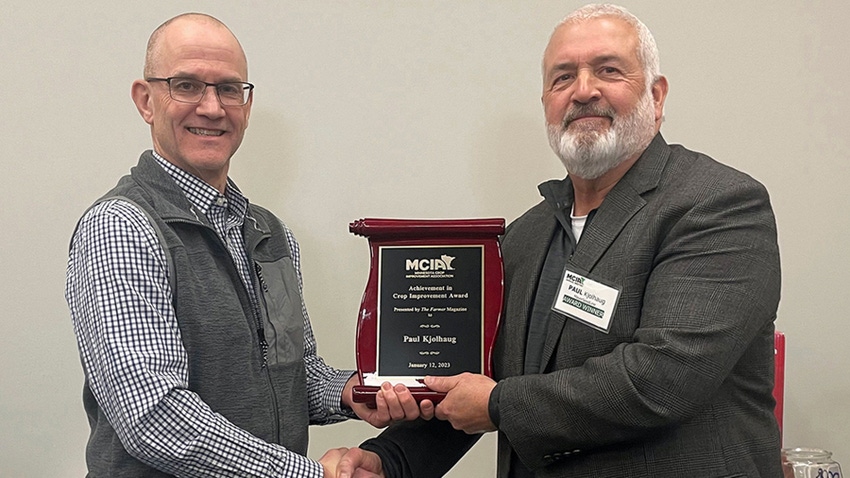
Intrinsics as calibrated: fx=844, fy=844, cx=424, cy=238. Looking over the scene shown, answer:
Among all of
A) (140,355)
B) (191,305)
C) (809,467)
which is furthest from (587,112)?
(809,467)

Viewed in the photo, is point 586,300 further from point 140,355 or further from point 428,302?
point 140,355

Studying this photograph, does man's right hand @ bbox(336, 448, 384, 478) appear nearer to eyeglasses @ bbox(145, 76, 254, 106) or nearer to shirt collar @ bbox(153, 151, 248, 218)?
shirt collar @ bbox(153, 151, 248, 218)

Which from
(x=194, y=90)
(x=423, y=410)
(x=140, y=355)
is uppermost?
(x=194, y=90)

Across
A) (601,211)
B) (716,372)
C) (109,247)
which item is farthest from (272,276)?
(716,372)

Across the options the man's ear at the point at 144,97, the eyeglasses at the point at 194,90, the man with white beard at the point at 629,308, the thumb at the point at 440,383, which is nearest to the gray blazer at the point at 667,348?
the man with white beard at the point at 629,308

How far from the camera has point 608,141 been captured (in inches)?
76.5

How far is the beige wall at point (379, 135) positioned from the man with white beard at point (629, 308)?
718 millimetres

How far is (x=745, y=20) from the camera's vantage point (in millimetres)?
2807

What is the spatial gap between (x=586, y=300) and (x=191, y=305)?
2.77 ft

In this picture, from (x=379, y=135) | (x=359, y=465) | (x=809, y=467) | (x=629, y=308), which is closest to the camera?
(x=629, y=308)

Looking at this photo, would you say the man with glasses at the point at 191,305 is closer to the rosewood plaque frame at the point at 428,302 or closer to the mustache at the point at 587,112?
the rosewood plaque frame at the point at 428,302

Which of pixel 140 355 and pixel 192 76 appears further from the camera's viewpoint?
pixel 192 76

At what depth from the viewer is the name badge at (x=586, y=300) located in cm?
179

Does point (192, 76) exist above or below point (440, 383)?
above
